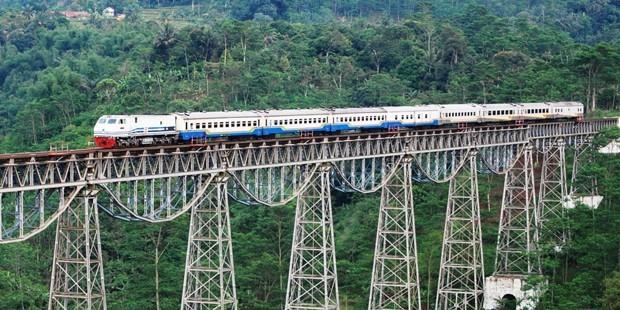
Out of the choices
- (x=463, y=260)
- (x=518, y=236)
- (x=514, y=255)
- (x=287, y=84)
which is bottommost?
(x=463, y=260)

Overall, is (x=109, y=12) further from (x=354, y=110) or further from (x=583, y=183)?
(x=354, y=110)

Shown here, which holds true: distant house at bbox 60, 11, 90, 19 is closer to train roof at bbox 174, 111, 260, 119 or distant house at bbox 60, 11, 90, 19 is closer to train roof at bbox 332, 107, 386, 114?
train roof at bbox 332, 107, 386, 114

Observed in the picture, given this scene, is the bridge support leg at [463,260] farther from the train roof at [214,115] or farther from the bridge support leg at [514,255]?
the train roof at [214,115]

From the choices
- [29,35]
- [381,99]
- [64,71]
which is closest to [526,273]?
[381,99]

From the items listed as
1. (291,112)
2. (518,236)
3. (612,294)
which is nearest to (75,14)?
(518,236)

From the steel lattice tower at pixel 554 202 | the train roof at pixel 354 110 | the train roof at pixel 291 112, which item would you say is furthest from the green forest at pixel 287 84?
the train roof at pixel 291 112

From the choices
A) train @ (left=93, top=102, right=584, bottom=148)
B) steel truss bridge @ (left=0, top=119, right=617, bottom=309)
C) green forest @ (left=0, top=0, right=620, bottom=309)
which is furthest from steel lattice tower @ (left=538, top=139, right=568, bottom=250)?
train @ (left=93, top=102, right=584, bottom=148)
